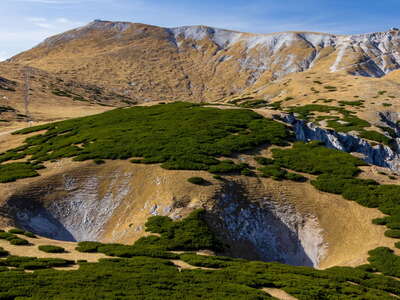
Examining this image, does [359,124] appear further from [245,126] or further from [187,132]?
[187,132]

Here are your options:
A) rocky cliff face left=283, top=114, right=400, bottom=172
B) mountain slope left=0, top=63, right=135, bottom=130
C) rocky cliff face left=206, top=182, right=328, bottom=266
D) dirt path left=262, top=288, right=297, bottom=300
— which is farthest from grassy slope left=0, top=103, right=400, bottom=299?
mountain slope left=0, top=63, right=135, bottom=130

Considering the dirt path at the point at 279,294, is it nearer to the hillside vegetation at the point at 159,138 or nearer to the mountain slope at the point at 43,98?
the hillside vegetation at the point at 159,138

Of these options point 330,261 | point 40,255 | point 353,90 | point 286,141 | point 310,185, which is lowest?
point 330,261

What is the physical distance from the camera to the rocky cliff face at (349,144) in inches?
2322

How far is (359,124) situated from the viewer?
80.0 meters

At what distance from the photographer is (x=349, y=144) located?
6444cm

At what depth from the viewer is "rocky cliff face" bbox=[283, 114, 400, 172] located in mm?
58969


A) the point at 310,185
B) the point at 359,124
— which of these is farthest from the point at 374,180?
the point at 359,124

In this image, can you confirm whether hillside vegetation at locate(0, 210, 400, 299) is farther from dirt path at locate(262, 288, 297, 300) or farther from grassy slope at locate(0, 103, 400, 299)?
dirt path at locate(262, 288, 297, 300)

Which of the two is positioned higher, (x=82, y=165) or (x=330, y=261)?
(x=82, y=165)

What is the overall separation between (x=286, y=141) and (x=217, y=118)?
1123cm

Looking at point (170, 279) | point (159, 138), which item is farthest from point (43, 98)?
point (170, 279)

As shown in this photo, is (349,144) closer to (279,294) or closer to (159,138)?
(159,138)

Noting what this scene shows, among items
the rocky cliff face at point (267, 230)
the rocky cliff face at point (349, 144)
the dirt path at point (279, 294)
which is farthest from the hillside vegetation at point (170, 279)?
the rocky cliff face at point (349, 144)
